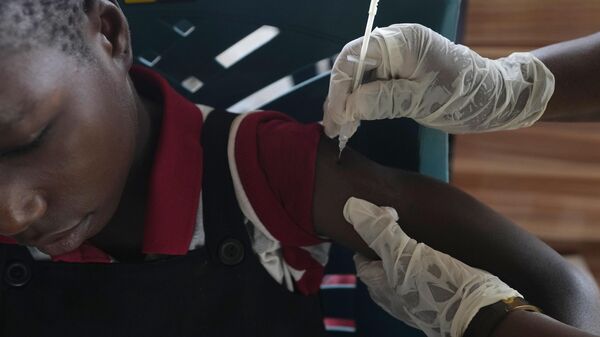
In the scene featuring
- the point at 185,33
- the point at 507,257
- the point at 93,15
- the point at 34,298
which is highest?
the point at 93,15

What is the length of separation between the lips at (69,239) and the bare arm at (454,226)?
29 centimetres

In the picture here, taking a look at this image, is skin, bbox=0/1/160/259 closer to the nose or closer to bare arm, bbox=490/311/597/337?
the nose

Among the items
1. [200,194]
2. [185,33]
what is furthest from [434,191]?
[185,33]

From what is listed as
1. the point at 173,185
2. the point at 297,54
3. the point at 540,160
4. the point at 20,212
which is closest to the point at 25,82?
the point at 20,212

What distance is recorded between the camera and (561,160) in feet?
4.73

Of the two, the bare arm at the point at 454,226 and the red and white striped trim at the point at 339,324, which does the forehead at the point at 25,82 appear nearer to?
the bare arm at the point at 454,226

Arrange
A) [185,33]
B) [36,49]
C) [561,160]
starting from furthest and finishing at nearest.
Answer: [561,160] → [185,33] → [36,49]

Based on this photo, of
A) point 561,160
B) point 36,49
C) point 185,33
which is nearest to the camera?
point 36,49

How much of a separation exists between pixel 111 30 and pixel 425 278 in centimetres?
49

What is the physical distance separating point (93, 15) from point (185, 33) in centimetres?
31

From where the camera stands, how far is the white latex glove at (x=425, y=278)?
84 cm

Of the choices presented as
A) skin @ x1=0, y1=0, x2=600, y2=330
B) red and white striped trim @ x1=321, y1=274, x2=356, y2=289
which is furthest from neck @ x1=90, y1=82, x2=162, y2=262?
red and white striped trim @ x1=321, y1=274, x2=356, y2=289

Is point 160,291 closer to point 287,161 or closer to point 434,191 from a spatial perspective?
point 287,161

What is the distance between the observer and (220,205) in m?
0.92
